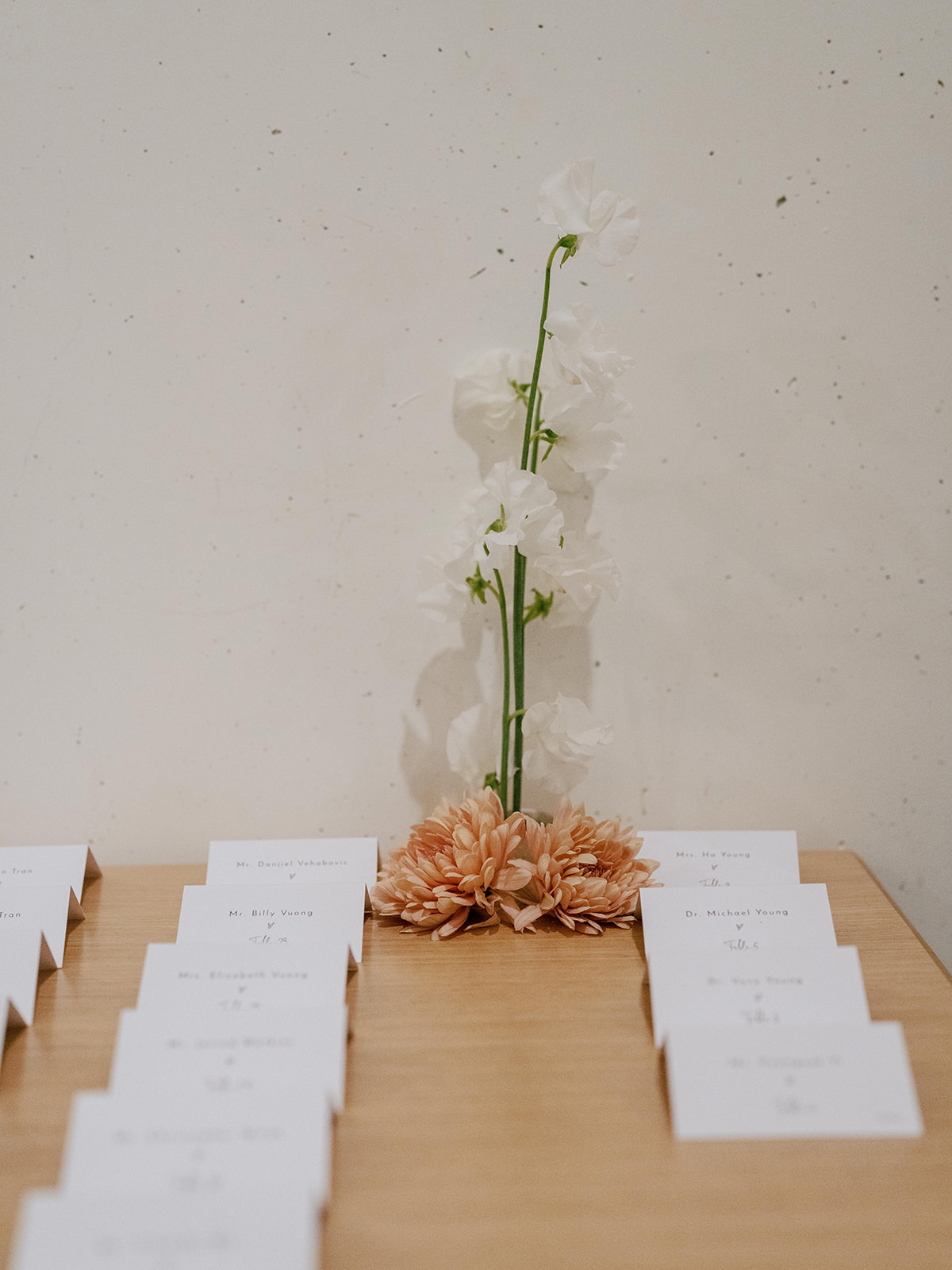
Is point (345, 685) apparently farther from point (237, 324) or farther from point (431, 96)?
point (431, 96)

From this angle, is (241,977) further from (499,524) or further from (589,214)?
(589,214)

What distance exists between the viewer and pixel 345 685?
89 centimetres

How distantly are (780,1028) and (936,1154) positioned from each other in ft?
0.33

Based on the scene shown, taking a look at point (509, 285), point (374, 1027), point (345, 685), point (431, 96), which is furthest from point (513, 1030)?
point (431, 96)

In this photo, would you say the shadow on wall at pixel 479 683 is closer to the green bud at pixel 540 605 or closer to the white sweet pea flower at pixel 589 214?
the green bud at pixel 540 605

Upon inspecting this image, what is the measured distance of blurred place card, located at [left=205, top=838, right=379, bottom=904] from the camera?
30.5 inches

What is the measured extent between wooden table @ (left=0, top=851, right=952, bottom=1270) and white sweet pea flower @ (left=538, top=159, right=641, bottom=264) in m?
0.60

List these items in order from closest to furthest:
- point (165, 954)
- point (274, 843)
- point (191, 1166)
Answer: point (191, 1166)
point (165, 954)
point (274, 843)

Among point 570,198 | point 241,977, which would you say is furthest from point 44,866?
point 570,198

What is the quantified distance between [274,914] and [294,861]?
0.10m

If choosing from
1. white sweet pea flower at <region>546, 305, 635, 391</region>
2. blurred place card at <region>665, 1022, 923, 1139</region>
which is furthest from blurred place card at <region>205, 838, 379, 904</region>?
white sweet pea flower at <region>546, 305, 635, 391</region>

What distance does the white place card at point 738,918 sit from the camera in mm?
634

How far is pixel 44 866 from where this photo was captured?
788mm

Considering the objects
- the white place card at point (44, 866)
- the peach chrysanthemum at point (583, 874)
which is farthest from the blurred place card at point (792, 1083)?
the white place card at point (44, 866)
